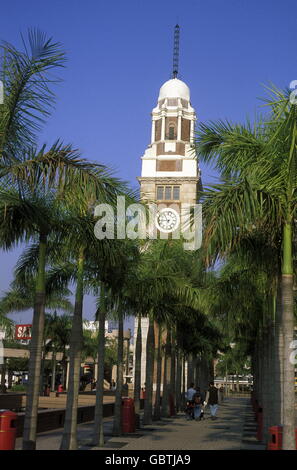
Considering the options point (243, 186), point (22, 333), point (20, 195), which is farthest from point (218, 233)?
point (22, 333)

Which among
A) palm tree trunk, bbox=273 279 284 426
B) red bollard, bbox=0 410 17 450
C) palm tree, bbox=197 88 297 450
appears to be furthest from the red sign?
palm tree, bbox=197 88 297 450

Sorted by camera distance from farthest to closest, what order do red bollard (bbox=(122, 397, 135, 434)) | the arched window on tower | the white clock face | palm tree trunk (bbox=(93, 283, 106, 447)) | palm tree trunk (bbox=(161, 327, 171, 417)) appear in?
the arched window on tower < palm tree trunk (bbox=(161, 327, 171, 417)) < red bollard (bbox=(122, 397, 135, 434)) < palm tree trunk (bbox=(93, 283, 106, 447)) < the white clock face

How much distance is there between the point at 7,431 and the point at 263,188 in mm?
6584

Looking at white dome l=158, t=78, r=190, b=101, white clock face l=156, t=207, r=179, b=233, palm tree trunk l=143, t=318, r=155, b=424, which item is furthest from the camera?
white dome l=158, t=78, r=190, b=101

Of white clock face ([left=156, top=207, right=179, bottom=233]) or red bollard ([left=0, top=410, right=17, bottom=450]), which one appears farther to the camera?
white clock face ([left=156, top=207, right=179, bottom=233])

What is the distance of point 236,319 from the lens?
24906mm

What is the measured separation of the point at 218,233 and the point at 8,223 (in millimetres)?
4104

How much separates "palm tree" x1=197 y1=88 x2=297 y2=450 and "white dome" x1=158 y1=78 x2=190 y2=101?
74.6 meters

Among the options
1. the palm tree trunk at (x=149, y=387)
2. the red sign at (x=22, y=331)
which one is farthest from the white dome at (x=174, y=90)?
the palm tree trunk at (x=149, y=387)

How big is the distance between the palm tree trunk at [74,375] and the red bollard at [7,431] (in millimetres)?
3215

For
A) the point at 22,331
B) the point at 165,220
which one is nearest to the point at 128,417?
the point at 165,220

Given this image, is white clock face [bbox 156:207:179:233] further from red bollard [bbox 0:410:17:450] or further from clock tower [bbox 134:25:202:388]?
clock tower [bbox 134:25:202:388]

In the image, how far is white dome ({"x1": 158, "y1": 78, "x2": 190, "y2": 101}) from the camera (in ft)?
285

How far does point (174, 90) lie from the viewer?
3433 inches
